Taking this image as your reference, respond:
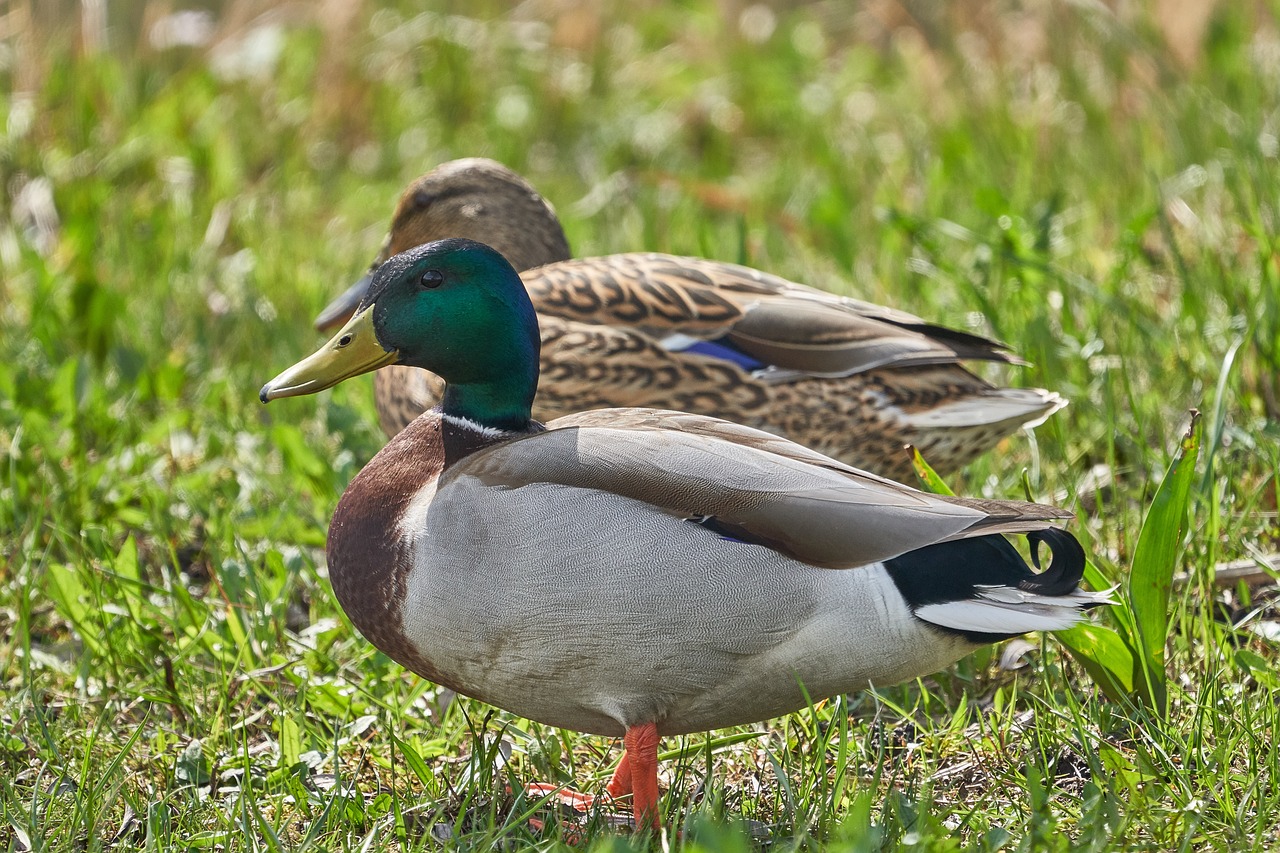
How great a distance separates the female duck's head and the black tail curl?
1.11m

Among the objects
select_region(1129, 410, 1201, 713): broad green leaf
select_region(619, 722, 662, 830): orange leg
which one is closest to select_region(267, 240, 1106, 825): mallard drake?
select_region(619, 722, 662, 830): orange leg

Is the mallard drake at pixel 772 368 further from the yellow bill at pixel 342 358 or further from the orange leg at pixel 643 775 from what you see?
the orange leg at pixel 643 775

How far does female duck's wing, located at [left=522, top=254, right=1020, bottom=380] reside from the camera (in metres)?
4.01

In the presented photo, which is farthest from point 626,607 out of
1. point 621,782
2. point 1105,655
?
point 1105,655

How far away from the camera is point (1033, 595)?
2725mm

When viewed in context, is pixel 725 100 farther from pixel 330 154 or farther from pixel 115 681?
pixel 115 681

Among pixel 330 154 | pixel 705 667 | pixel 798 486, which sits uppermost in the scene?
pixel 798 486

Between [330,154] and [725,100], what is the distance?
6.73ft

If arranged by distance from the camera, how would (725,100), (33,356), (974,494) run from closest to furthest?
1. (974,494)
2. (33,356)
3. (725,100)

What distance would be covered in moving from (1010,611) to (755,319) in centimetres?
159

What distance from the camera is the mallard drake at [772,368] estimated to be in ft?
13.1

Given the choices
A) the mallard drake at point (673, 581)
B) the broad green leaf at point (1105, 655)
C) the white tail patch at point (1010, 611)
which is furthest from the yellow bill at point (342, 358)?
the broad green leaf at point (1105, 655)

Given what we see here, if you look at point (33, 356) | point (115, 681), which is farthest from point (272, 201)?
point (115, 681)

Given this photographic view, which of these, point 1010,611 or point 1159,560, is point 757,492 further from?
point 1159,560
